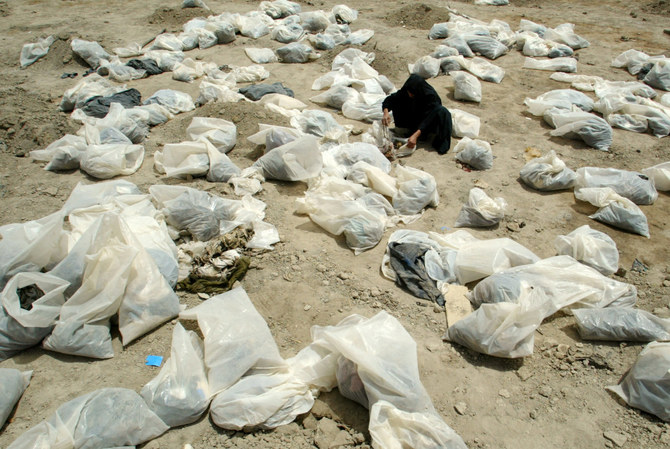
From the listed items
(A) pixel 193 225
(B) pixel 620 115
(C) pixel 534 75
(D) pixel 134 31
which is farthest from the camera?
(D) pixel 134 31

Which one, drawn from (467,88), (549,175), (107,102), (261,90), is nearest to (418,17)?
(467,88)

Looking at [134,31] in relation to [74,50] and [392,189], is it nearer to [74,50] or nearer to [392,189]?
[74,50]

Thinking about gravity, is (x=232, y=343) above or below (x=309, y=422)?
above

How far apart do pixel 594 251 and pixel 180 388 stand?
300 cm

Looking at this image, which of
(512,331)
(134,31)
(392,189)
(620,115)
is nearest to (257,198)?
(392,189)

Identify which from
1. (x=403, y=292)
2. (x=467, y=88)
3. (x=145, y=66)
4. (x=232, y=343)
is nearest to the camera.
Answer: (x=232, y=343)

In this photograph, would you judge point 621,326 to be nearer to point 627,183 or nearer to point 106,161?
point 627,183

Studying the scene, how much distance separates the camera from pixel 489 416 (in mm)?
2396

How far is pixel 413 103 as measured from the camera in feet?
16.6

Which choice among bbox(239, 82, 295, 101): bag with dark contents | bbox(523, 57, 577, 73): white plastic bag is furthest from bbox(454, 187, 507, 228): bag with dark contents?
bbox(523, 57, 577, 73): white plastic bag

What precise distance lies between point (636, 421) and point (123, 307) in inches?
119

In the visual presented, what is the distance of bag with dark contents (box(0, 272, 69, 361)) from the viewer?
251cm

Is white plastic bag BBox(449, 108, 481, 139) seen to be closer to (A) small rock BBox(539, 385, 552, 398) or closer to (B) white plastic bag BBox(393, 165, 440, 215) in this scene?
(B) white plastic bag BBox(393, 165, 440, 215)

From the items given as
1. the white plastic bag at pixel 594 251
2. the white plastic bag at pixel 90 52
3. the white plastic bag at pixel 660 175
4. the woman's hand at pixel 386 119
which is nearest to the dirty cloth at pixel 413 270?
the white plastic bag at pixel 594 251
